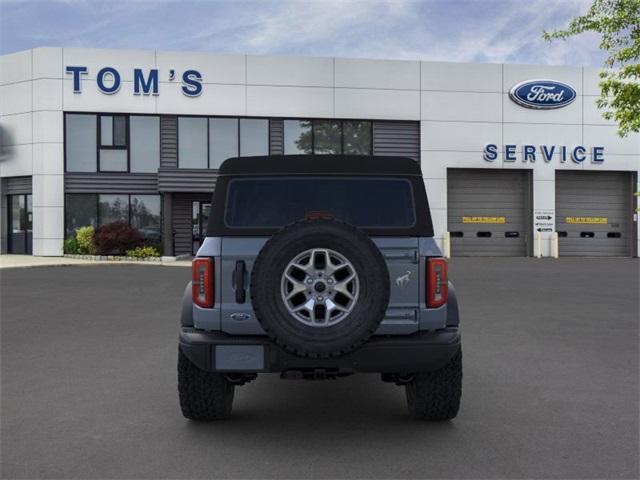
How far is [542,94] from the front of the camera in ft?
88.6

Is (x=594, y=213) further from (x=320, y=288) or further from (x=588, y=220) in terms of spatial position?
(x=320, y=288)

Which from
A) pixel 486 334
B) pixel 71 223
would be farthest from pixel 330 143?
pixel 486 334

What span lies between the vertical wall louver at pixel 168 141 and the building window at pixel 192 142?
16 centimetres

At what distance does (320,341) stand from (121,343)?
4.61 meters

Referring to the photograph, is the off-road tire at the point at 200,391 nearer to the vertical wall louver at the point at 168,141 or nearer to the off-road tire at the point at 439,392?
the off-road tire at the point at 439,392

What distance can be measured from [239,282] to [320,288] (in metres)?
0.55

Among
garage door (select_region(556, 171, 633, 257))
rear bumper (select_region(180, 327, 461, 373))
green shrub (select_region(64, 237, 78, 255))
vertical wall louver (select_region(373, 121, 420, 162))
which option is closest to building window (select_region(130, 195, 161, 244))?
green shrub (select_region(64, 237, 78, 255))

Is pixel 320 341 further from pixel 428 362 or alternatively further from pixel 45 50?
pixel 45 50

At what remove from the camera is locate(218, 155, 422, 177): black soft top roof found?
422 centimetres

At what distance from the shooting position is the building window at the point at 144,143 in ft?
82.2

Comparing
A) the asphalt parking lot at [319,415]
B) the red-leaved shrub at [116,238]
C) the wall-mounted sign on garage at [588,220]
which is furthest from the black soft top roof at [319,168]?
the wall-mounted sign on garage at [588,220]

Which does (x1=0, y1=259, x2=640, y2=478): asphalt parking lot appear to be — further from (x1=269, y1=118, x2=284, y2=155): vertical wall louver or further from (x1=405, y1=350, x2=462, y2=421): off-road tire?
(x1=269, y1=118, x2=284, y2=155): vertical wall louver

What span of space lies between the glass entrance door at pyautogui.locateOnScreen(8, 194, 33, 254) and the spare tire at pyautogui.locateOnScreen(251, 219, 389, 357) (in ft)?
82.1

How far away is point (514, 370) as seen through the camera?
6023mm
